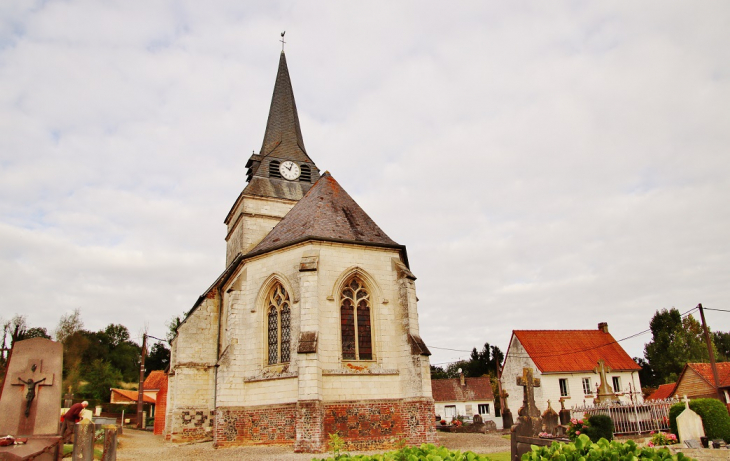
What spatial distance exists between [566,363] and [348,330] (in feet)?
80.9

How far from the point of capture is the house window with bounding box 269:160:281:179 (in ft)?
94.2

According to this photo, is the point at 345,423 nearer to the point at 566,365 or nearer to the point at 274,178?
the point at 274,178

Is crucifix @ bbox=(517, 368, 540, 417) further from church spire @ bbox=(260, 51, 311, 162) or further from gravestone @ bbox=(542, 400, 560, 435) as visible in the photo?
church spire @ bbox=(260, 51, 311, 162)

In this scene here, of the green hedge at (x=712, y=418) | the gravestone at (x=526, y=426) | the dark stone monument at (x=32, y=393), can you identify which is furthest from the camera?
the green hedge at (x=712, y=418)

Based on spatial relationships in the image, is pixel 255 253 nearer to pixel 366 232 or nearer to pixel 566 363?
pixel 366 232

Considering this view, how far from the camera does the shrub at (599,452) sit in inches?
133

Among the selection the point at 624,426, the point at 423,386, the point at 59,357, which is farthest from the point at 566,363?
the point at 59,357

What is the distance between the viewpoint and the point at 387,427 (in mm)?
14531

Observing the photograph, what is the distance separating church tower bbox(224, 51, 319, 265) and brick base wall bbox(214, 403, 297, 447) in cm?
1141

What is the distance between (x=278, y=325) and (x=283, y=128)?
57.1ft

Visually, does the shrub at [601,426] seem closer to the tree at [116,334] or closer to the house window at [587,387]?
the house window at [587,387]

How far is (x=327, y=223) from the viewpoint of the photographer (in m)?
17.1

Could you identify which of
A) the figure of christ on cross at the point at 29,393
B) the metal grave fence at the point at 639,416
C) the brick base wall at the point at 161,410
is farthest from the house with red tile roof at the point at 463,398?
the figure of christ on cross at the point at 29,393

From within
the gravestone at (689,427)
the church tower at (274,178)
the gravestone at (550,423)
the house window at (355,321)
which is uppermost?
the church tower at (274,178)
